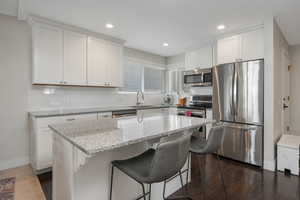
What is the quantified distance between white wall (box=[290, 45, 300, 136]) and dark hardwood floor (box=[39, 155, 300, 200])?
2.31 metres

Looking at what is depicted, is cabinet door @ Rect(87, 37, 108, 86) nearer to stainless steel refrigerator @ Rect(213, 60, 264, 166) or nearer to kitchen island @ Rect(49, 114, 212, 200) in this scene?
kitchen island @ Rect(49, 114, 212, 200)

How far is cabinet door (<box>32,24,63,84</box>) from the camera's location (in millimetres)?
2670

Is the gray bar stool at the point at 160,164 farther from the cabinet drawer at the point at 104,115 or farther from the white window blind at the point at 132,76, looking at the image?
the white window blind at the point at 132,76

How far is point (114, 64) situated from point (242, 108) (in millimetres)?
2829

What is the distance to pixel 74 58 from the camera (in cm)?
307

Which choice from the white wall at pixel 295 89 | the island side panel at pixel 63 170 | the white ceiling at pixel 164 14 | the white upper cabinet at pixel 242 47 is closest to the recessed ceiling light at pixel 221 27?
the white ceiling at pixel 164 14

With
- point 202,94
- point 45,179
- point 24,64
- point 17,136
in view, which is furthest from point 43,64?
point 202,94

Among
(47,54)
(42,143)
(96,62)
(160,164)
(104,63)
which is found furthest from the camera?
(104,63)

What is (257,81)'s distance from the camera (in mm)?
2787

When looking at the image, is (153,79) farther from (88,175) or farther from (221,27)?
(88,175)

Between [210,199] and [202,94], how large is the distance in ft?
9.37

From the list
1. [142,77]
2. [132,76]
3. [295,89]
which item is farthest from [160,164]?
[295,89]

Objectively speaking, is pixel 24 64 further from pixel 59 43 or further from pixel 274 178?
pixel 274 178

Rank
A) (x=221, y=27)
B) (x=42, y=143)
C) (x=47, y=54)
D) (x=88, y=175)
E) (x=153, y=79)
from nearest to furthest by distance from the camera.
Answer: (x=88, y=175)
(x=42, y=143)
(x=47, y=54)
(x=221, y=27)
(x=153, y=79)
